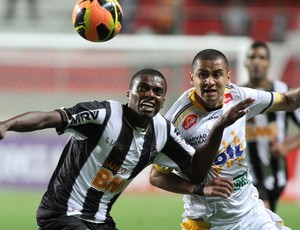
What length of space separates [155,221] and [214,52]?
5356 mm

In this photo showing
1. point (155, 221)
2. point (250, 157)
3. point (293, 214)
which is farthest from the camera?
point (293, 214)

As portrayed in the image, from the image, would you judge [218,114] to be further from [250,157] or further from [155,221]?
[155,221]

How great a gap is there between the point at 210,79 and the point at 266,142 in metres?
3.68

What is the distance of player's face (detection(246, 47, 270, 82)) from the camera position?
952 centimetres

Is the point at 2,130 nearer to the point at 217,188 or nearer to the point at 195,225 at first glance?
the point at 217,188

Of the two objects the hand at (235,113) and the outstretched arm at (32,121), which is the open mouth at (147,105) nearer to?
the hand at (235,113)

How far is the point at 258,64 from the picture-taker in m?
9.61

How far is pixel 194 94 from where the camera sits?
673cm

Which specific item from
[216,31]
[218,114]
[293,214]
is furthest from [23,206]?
[218,114]

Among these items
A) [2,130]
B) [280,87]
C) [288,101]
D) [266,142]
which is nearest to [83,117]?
[2,130]

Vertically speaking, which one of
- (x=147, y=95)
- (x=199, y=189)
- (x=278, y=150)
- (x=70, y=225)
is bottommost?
(x=70, y=225)

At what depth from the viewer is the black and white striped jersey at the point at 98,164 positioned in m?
6.12

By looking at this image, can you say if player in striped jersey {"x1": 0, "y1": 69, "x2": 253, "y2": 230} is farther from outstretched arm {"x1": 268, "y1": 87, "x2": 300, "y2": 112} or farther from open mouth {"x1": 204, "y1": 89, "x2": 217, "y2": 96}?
outstretched arm {"x1": 268, "y1": 87, "x2": 300, "y2": 112}

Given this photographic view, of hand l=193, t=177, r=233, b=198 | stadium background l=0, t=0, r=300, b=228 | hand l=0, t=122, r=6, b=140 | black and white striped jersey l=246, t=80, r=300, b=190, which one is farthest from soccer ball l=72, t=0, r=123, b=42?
stadium background l=0, t=0, r=300, b=228
